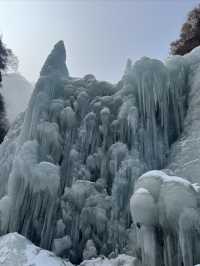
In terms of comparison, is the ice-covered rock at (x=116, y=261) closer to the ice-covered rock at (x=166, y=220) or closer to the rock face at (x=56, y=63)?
the ice-covered rock at (x=166, y=220)

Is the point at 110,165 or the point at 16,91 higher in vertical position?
the point at 16,91

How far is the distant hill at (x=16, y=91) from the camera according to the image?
118ft

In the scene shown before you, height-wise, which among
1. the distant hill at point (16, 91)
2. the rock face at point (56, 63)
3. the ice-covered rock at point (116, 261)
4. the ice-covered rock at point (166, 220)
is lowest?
the ice-covered rock at point (116, 261)

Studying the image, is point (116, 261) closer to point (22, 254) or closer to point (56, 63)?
point (22, 254)

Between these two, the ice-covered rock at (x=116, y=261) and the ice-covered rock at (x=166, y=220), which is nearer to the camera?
the ice-covered rock at (x=166, y=220)

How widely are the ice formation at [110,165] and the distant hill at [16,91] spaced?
82.9ft

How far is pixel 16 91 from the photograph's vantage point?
129ft

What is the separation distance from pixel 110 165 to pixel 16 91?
33038 mm

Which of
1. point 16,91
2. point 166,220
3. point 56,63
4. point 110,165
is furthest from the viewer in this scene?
point 16,91

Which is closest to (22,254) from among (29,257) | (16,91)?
(29,257)

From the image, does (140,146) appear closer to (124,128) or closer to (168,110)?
(124,128)

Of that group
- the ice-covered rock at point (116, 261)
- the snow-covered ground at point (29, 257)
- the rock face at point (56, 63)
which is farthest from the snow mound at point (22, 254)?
the rock face at point (56, 63)

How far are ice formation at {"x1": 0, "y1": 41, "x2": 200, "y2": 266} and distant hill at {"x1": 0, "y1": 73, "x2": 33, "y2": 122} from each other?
25260 millimetres

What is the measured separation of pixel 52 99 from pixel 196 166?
4.81m
